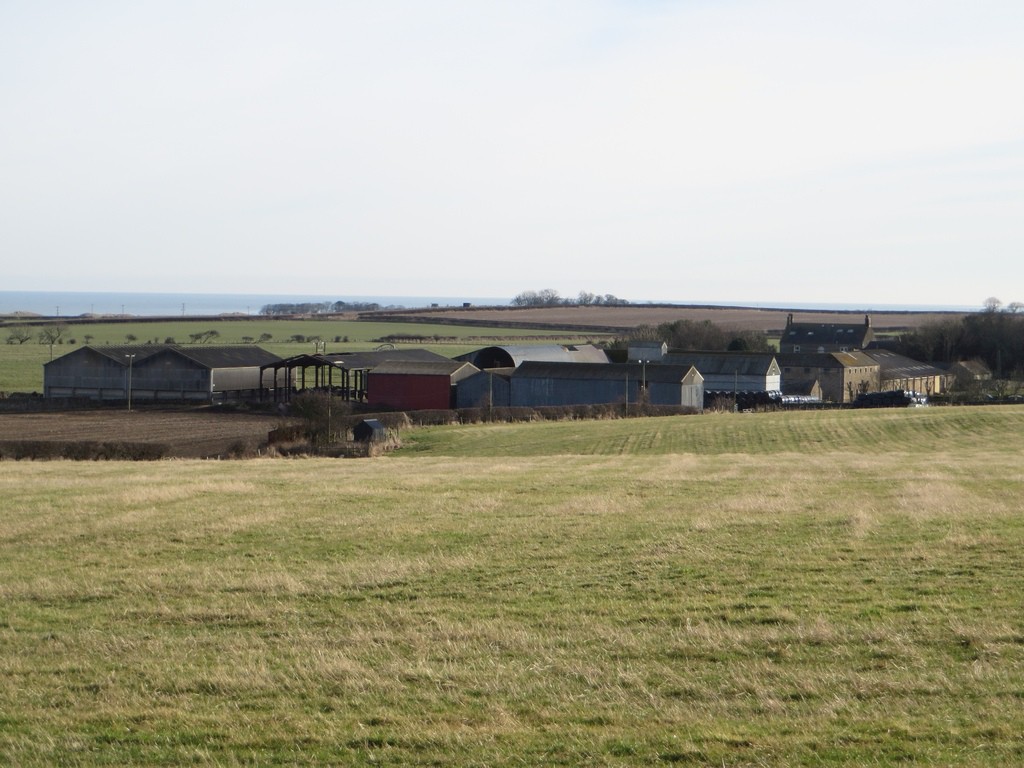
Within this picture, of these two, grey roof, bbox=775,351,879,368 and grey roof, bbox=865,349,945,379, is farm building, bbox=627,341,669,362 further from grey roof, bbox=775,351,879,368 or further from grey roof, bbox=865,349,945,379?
grey roof, bbox=865,349,945,379

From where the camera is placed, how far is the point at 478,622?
1270cm

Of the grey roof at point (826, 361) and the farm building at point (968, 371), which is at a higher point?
the grey roof at point (826, 361)

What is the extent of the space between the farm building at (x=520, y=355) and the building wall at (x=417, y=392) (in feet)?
24.7

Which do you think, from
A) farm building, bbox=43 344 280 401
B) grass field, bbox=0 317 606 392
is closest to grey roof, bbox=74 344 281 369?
farm building, bbox=43 344 280 401

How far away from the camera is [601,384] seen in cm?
7512

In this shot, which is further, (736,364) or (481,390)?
(736,364)

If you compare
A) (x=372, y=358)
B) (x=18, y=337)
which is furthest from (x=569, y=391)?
(x=18, y=337)

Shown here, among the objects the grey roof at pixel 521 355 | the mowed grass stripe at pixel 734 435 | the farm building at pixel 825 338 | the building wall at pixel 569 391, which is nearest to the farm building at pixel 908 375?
the farm building at pixel 825 338

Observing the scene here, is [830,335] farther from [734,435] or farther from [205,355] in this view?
[734,435]

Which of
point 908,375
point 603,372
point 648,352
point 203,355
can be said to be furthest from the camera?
point 908,375

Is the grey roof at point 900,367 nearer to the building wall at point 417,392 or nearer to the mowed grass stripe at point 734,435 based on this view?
the mowed grass stripe at point 734,435

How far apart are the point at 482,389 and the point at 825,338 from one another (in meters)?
70.5

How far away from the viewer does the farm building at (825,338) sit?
132m

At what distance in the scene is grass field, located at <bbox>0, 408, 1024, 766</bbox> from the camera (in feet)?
29.0
